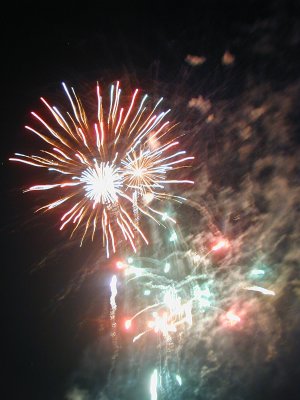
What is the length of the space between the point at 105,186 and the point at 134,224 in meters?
1.80

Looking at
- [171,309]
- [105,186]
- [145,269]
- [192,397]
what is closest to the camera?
[105,186]

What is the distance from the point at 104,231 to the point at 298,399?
32543 mm

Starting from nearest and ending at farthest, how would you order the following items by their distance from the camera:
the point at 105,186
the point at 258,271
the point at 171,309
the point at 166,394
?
the point at 105,186, the point at 171,309, the point at 258,271, the point at 166,394

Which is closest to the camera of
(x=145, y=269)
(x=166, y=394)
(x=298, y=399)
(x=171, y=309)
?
(x=145, y=269)

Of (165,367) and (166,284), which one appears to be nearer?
(166,284)

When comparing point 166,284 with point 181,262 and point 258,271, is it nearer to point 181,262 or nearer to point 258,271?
point 181,262

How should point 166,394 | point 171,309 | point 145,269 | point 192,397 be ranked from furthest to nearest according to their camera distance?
point 192,397
point 166,394
point 171,309
point 145,269

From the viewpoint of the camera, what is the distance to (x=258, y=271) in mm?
18766

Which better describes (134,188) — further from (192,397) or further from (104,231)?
(192,397)

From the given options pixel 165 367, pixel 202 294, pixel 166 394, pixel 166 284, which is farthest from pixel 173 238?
pixel 166 394

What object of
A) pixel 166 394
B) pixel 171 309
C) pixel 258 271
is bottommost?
pixel 166 394

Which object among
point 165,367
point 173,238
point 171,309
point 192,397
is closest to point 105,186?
point 173,238

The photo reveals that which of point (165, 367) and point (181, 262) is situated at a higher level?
point (181, 262)

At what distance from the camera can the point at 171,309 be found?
55.7 feet
